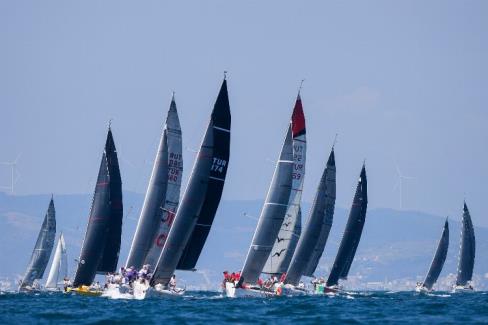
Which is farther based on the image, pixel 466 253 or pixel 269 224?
pixel 466 253

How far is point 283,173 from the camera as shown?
81.1 metres

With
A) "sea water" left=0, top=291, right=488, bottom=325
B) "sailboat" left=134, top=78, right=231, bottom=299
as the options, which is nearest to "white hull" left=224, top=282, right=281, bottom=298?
"sea water" left=0, top=291, right=488, bottom=325

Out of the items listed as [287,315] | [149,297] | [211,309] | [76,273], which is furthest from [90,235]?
[287,315]

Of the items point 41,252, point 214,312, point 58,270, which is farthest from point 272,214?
point 58,270

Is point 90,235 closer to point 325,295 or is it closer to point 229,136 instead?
point 229,136

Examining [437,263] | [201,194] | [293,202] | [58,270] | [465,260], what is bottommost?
[58,270]

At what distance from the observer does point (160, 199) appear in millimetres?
81500

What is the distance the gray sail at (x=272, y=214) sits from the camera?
8119 cm

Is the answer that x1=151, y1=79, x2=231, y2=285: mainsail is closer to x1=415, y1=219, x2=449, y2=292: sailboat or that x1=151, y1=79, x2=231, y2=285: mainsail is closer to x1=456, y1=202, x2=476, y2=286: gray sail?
x1=415, y1=219, x2=449, y2=292: sailboat

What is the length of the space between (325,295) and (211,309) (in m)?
36.1

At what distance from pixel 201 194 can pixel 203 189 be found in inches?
12.6

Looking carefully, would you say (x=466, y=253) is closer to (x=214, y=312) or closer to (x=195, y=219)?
(x=195, y=219)

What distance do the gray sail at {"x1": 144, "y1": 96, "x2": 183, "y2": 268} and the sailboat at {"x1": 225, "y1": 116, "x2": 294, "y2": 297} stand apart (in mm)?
5465

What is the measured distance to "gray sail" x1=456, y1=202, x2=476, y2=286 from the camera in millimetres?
140125
